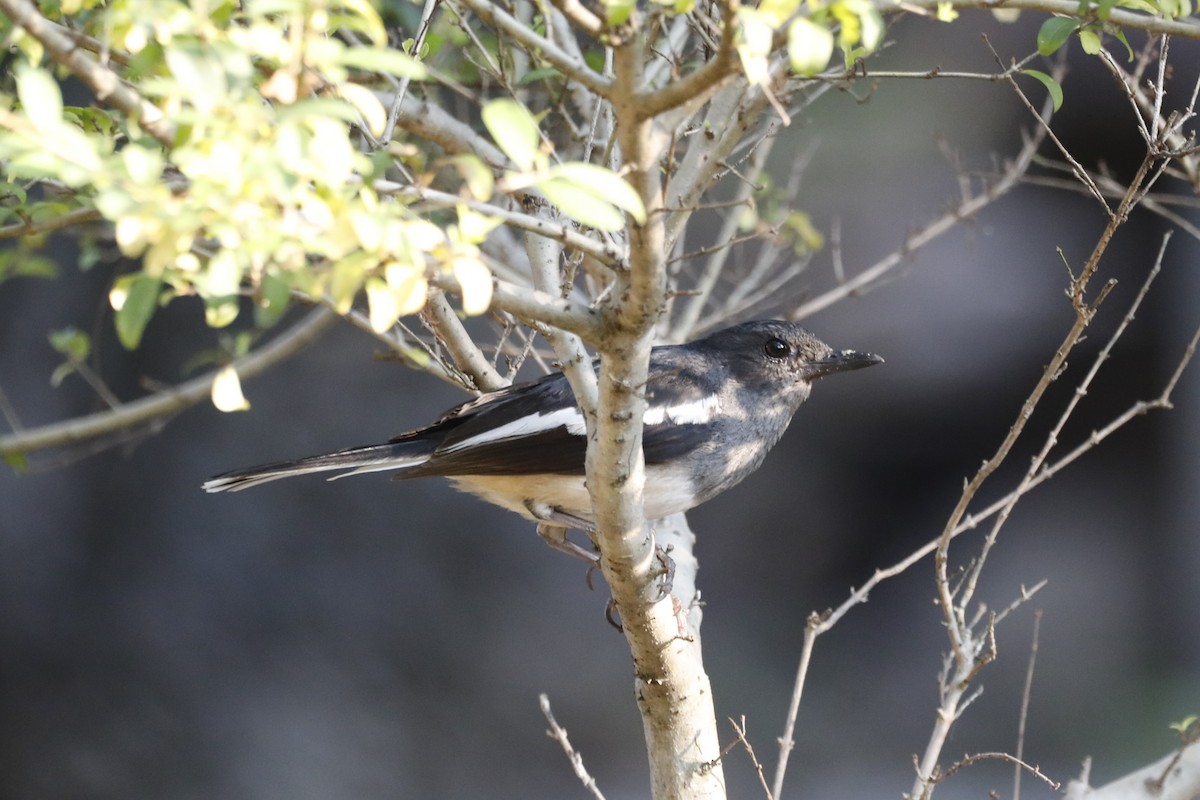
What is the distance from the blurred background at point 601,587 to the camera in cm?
788

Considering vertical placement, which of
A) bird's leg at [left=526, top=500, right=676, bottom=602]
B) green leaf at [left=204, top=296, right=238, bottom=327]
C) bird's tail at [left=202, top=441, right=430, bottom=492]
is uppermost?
green leaf at [left=204, top=296, right=238, bottom=327]

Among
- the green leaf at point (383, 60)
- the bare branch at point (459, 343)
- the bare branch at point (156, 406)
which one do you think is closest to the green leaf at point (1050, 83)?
the bare branch at point (459, 343)

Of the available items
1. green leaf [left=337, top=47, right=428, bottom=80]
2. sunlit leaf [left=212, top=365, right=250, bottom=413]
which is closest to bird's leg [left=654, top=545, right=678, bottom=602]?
sunlit leaf [left=212, top=365, right=250, bottom=413]

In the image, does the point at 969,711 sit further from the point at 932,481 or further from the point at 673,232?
the point at 673,232

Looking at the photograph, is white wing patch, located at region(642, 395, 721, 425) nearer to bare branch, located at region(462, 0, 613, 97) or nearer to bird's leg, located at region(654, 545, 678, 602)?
bird's leg, located at region(654, 545, 678, 602)

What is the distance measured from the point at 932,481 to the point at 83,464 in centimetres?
625

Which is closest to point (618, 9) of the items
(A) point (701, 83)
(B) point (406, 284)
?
(A) point (701, 83)

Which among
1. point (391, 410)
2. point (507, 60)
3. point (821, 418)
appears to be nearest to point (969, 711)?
point (821, 418)

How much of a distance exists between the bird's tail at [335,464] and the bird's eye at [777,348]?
1325 millimetres

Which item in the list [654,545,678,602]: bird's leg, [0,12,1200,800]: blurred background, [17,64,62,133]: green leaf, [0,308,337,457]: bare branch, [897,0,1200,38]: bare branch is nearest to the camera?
[17,64,62,133]: green leaf

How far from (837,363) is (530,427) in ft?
4.01

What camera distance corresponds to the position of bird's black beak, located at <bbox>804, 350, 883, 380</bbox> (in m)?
4.13

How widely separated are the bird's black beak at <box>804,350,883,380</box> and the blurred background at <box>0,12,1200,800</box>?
3.94 meters

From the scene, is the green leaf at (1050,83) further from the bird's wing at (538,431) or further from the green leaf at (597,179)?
the green leaf at (597,179)
